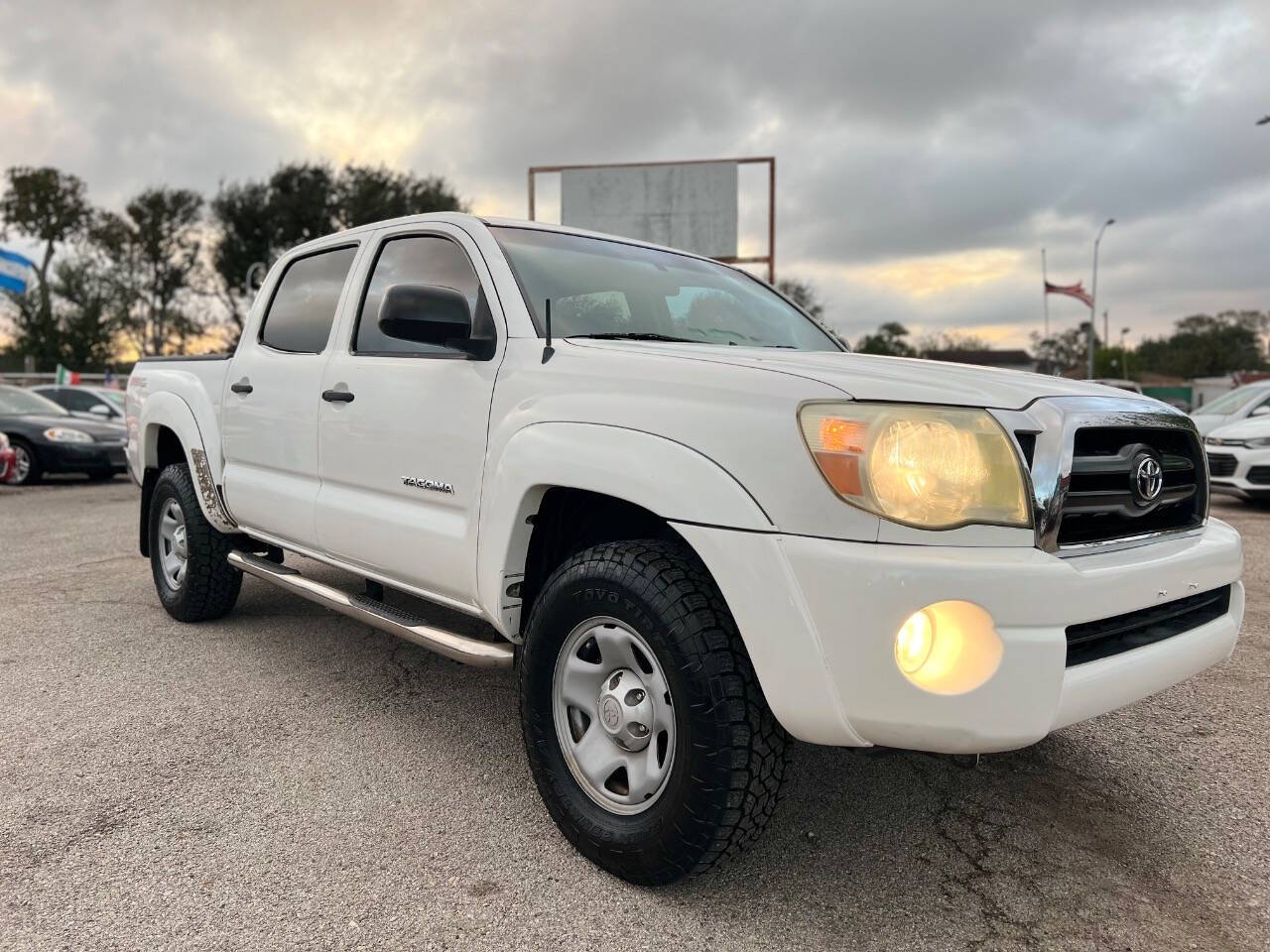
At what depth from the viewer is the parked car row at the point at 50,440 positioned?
1196 centimetres

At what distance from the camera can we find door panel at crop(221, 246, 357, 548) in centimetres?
357

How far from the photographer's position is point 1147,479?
2.21 m

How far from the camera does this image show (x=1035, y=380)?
2.31 metres

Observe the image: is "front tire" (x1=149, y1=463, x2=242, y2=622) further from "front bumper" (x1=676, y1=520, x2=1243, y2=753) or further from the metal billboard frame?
the metal billboard frame

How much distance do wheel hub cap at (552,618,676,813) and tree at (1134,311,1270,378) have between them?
101m

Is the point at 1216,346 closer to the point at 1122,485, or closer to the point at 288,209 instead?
the point at 288,209

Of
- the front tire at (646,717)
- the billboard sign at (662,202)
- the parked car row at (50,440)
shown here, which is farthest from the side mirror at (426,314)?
the billboard sign at (662,202)

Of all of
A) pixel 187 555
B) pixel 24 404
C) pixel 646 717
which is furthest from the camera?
pixel 24 404

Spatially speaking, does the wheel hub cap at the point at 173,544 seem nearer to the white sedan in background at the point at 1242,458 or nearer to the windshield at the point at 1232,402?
the white sedan in background at the point at 1242,458

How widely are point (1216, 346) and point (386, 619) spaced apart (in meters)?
105

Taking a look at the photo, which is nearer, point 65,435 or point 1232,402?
point 1232,402

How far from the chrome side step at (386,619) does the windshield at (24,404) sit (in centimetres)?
1077

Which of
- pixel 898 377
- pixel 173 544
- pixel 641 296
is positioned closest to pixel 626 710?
pixel 898 377

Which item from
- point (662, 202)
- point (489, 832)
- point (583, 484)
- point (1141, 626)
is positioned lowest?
point (489, 832)
